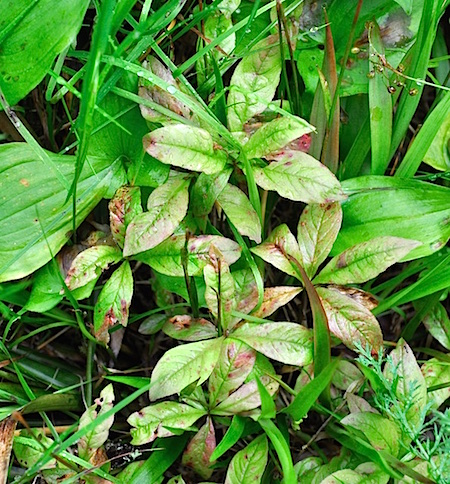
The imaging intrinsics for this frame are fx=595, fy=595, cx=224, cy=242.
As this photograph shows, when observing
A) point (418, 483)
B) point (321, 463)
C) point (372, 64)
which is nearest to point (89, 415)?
point (321, 463)

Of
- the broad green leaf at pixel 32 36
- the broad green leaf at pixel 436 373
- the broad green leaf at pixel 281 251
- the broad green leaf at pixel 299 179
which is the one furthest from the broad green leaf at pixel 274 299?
the broad green leaf at pixel 32 36

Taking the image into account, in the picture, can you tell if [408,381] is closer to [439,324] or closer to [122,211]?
[439,324]

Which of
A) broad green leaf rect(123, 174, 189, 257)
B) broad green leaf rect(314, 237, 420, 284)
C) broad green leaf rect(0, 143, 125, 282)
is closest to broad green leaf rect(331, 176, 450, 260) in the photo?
broad green leaf rect(314, 237, 420, 284)

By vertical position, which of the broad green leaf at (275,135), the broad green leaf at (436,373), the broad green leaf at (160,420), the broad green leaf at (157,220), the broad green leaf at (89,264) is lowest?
the broad green leaf at (436,373)

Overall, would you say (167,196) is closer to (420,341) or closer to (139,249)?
(139,249)

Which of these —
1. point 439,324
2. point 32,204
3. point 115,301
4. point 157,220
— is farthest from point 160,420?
point 439,324

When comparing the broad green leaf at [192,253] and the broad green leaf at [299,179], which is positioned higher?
the broad green leaf at [299,179]

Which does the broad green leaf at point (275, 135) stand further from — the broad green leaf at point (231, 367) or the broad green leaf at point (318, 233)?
the broad green leaf at point (231, 367)

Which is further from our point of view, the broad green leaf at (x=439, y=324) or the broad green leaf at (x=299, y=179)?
the broad green leaf at (x=439, y=324)
